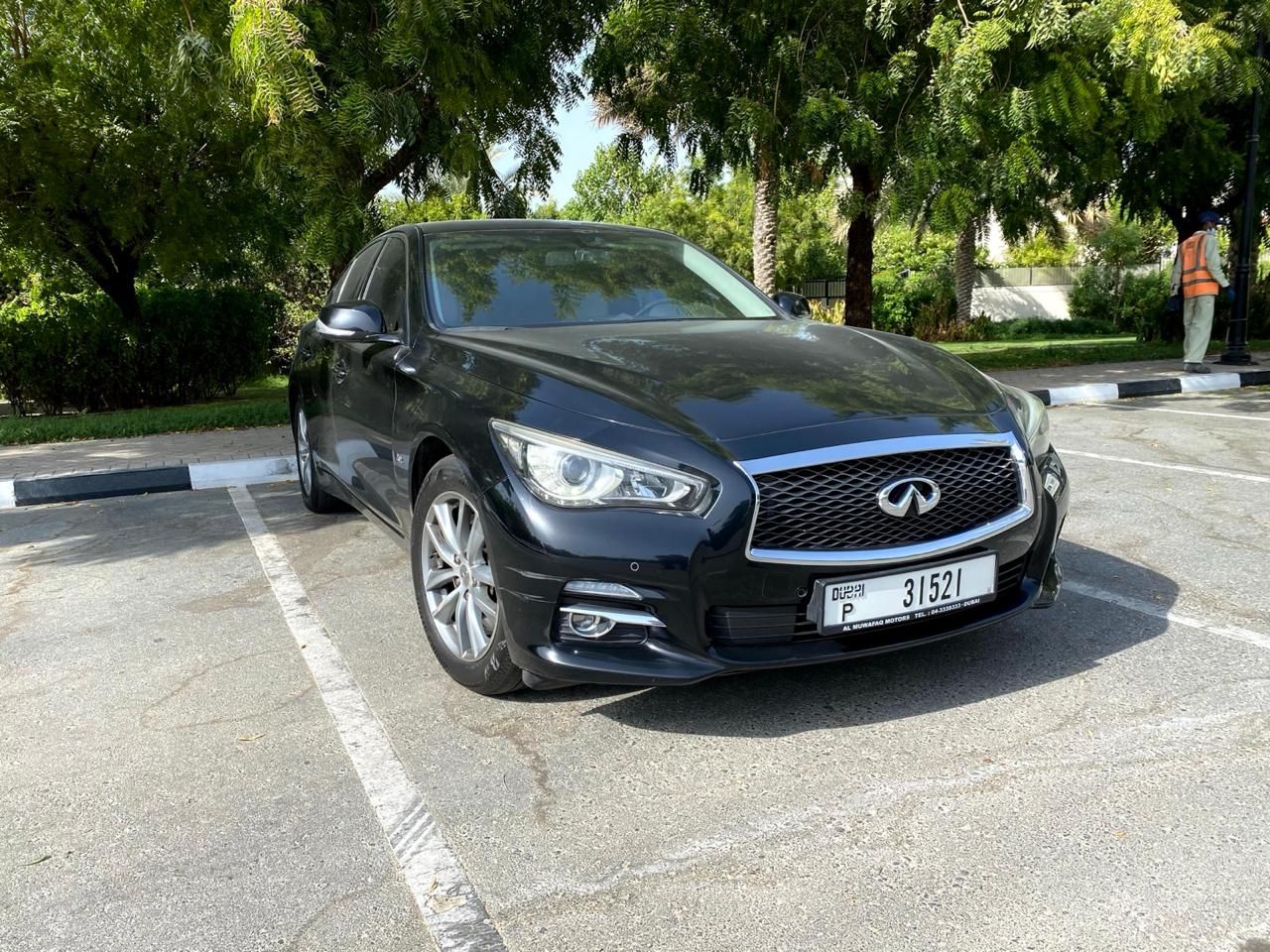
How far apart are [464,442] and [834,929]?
1883 millimetres

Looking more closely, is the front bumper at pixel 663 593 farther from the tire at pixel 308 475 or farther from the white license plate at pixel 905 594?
the tire at pixel 308 475

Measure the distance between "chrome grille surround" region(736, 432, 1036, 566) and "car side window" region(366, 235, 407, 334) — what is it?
213cm

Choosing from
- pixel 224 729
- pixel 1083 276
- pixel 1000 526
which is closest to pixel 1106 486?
pixel 1000 526

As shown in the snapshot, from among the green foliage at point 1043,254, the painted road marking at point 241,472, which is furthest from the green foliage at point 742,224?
the painted road marking at point 241,472

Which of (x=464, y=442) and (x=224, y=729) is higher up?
(x=464, y=442)

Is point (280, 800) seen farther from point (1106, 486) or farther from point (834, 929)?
point (1106, 486)

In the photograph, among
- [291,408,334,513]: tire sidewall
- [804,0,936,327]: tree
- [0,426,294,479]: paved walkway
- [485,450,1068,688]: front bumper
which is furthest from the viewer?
[804,0,936,327]: tree

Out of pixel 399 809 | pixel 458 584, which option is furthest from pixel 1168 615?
pixel 399 809

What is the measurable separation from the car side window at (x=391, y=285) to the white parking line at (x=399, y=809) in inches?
52.3

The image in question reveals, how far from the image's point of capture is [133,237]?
1388cm

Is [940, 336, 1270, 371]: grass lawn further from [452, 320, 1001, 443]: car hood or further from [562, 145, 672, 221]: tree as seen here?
[562, 145, 672, 221]: tree

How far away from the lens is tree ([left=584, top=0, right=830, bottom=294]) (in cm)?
1119

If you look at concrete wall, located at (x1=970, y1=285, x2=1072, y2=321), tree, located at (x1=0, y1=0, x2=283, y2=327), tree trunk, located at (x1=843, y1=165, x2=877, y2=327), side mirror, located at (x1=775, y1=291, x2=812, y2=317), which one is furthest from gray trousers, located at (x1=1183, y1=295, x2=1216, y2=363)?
concrete wall, located at (x1=970, y1=285, x2=1072, y2=321)

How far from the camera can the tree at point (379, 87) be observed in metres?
→ 8.38
